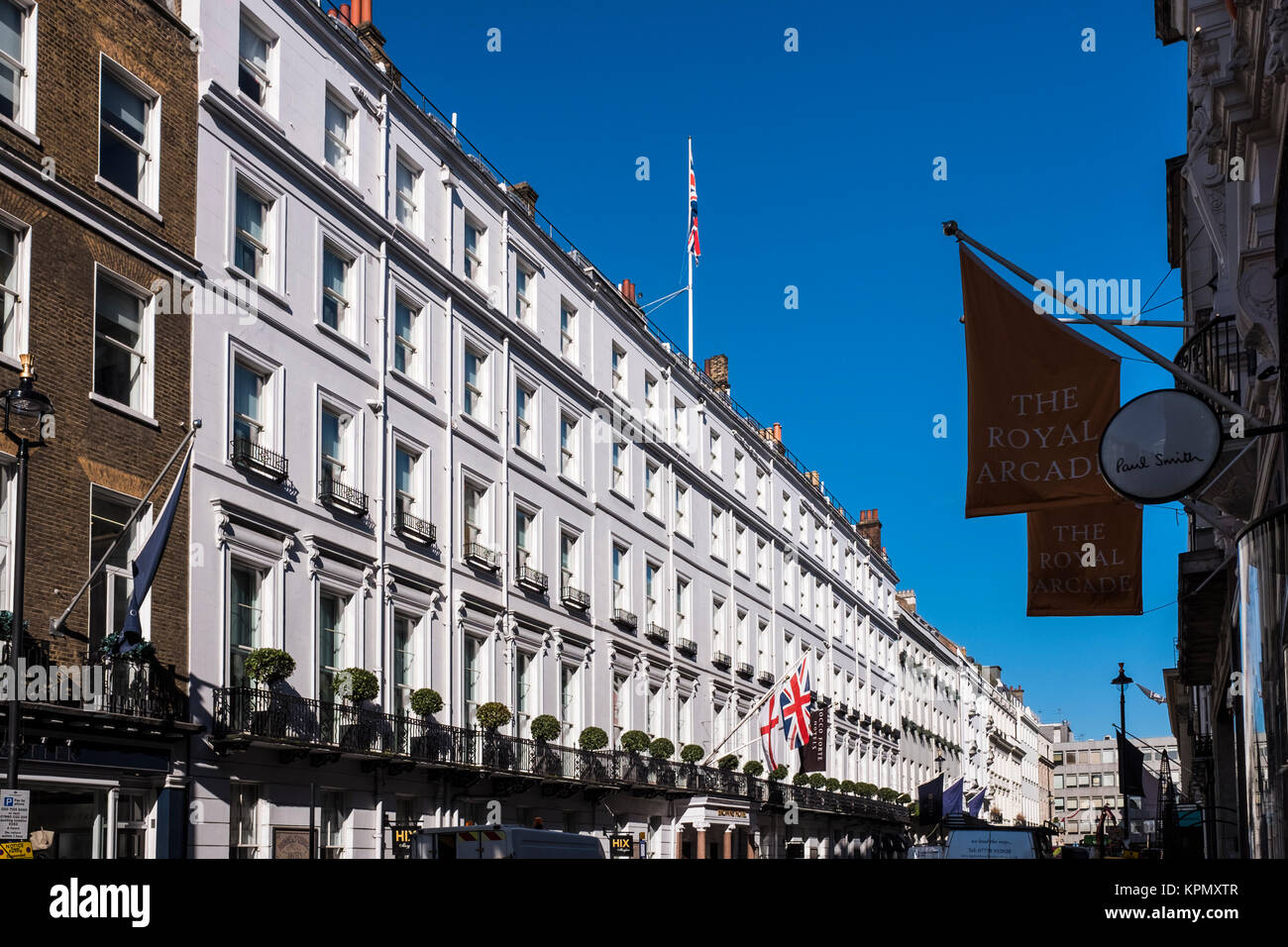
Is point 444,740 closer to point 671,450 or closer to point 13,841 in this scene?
point 13,841

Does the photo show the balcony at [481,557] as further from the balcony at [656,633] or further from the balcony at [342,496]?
the balcony at [656,633]

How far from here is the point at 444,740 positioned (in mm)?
32031

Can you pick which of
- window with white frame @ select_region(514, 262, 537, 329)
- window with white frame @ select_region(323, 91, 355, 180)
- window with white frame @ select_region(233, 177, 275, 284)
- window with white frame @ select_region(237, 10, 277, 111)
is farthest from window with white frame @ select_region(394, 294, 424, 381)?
window with white frame @ select_region(514, 262, 537, 329)

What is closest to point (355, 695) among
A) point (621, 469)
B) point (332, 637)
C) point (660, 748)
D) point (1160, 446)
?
point (332, 637)

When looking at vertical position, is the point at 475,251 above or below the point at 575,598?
above

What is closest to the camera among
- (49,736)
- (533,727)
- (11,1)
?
(49,736)

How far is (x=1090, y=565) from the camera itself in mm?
14766

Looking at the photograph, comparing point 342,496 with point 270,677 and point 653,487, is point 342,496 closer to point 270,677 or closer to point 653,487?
point 270,677

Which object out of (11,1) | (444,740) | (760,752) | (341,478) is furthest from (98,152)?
(760,752)

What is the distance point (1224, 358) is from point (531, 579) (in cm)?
2431

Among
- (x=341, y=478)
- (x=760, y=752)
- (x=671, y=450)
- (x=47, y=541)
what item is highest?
(x=671, y=450)

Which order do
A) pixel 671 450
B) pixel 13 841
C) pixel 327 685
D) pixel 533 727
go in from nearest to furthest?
1. pixel 13 841
2. pixel 327 685
3. pixel 533 727
4. pixel 671 450
